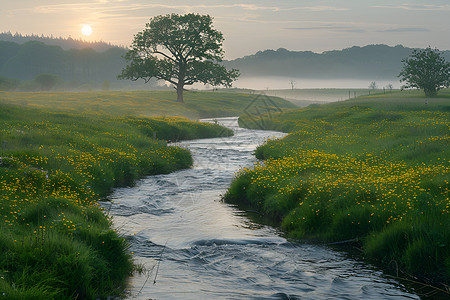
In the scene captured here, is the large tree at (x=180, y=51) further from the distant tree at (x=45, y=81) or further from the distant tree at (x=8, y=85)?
the distant tree at (x=45, y=81)

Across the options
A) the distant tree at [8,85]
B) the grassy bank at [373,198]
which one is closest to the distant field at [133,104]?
the grassy bank at [373,198]

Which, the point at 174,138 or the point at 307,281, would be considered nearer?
the point at 307,281

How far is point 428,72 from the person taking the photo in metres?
59.9

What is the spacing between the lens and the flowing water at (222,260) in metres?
8.62

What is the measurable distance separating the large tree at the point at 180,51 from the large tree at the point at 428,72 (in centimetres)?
2639

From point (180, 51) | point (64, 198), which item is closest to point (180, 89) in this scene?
point (180, 51)

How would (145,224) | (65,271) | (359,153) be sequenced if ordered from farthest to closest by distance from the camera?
(359,153), (145,224), (65,271)

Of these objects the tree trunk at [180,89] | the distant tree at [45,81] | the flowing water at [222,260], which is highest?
the distant tree at [45,81]

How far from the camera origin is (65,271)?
7691mm

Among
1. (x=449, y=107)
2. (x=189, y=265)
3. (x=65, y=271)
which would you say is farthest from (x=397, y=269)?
(x=449, y=107)

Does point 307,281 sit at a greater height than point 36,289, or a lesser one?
lesser

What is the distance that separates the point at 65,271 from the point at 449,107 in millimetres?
42115

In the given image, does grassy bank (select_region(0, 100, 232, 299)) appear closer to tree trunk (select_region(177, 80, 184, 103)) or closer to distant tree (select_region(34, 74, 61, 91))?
tree trunk (select_region(177, 80, 184, 103))

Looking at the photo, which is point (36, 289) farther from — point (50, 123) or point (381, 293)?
point (50, 123)
